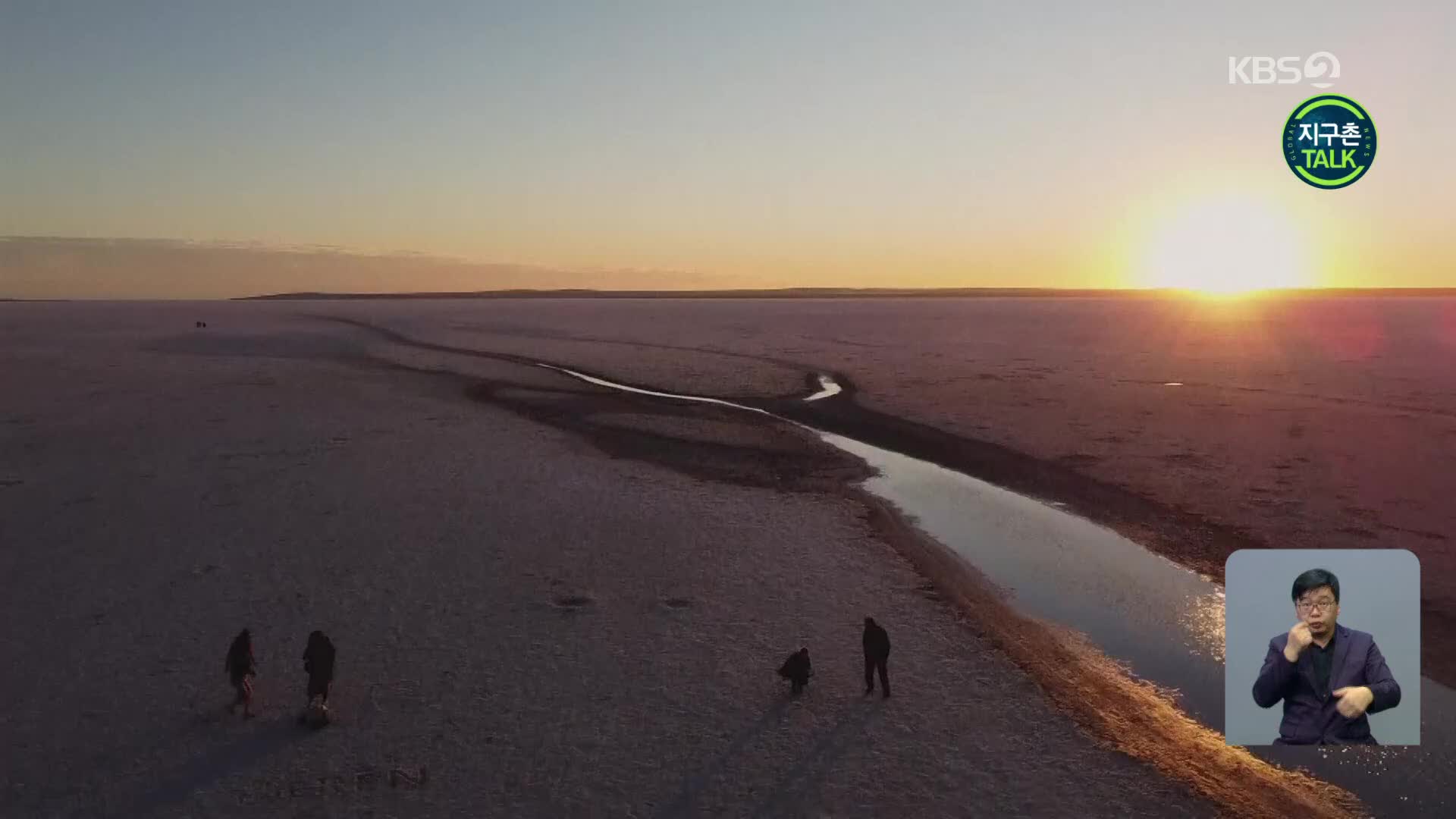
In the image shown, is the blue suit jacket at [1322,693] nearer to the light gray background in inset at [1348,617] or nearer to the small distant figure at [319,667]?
the light gray background in inset at [1348,617]

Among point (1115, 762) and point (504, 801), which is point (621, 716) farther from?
point (1115, 762)

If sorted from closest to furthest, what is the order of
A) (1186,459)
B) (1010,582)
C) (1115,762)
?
(1115,762) < (1010,582) < (1186,459)

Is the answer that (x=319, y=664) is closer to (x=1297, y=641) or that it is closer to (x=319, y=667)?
(x=319, y=667)

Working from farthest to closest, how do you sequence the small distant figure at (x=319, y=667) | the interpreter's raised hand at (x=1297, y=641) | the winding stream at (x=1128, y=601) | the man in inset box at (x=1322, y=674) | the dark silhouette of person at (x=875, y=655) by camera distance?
the dark silhouette of person at (x=875, y=655), the small distant figure at (x=319, y=667), the winding stream at (x=1128, y=601), the interpreter's raised hand at (x=1297, y=641), the man in inset box at (x=1322, y=674)

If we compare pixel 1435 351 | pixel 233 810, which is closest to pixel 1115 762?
pixel 233 810

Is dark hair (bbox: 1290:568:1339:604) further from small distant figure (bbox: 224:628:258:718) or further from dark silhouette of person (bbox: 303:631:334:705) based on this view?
small distant figure (bbox: 224:628:258:718)

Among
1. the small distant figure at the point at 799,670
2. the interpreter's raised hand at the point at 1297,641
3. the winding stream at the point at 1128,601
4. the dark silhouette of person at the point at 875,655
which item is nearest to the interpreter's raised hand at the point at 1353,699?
the interpreter's raised hand at the point at 1297,641

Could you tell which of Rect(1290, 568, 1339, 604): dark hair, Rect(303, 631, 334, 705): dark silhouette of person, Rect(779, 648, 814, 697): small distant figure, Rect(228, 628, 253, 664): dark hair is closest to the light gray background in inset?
Rect(1290, 568, 1339, 604): dark hair
